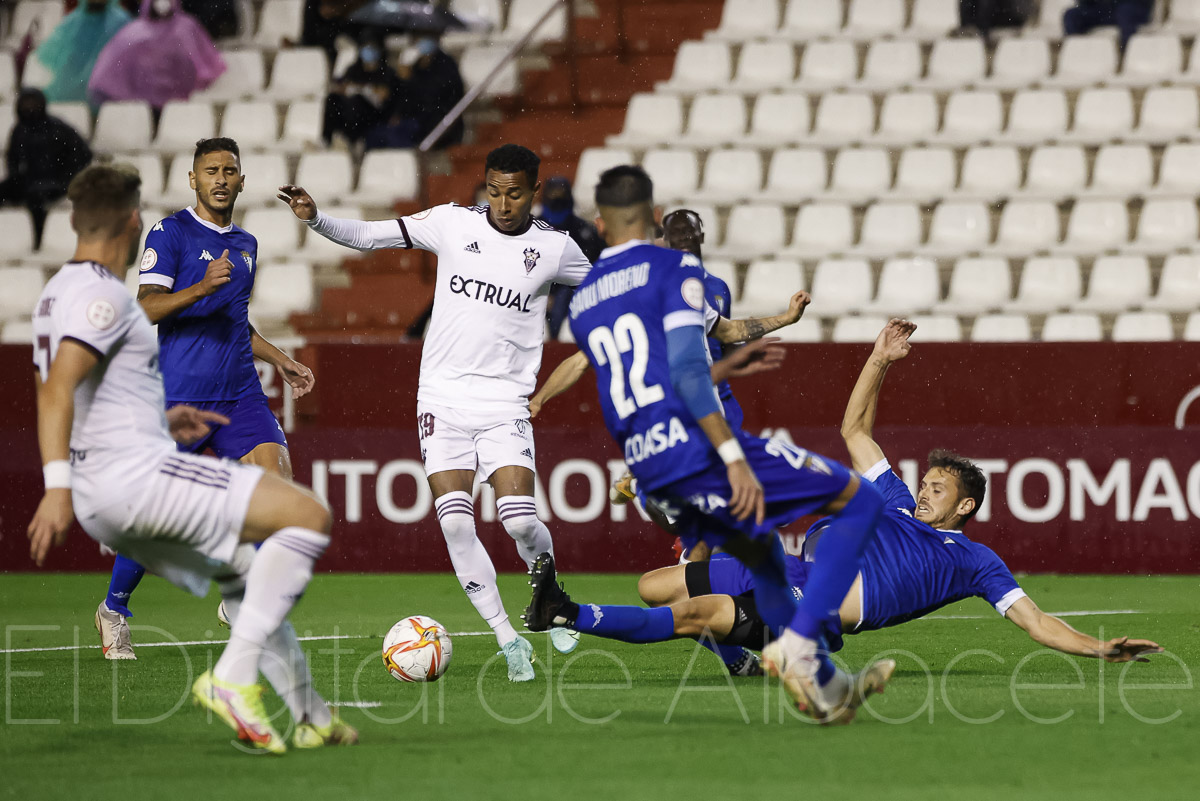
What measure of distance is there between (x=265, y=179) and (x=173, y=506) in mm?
11982

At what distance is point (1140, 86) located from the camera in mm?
15516

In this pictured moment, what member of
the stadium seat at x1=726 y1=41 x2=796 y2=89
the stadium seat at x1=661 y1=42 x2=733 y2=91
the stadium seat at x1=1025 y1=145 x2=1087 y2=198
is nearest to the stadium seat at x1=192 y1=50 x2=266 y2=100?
the stadium seat at x1=661 y1=42 x2=733 y2=91

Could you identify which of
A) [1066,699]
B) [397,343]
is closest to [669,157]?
[397,343]

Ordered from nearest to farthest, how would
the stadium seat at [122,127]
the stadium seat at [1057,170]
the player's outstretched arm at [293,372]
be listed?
the player's outstretched arm at [293,372] → the stadium seat at [1057,170] → the stadium seat at [122,127]

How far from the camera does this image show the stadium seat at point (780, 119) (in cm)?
1602

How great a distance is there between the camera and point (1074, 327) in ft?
44.5

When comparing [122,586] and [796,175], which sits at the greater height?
[796,175]

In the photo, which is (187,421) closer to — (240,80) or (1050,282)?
(1050,282)

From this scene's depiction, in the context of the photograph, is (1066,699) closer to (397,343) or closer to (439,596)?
(439,596)

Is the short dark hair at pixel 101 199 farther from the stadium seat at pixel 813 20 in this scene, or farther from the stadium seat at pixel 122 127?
the stadium seat at pixel 122 127

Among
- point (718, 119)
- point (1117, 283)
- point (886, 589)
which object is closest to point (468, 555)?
point (886, 589)

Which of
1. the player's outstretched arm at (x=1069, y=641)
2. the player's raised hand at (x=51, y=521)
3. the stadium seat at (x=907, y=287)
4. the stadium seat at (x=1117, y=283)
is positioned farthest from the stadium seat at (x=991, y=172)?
the player's raised hand at (x=51, y=521)

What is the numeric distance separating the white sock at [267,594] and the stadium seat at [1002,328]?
9316 mm

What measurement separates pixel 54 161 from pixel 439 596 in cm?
776
